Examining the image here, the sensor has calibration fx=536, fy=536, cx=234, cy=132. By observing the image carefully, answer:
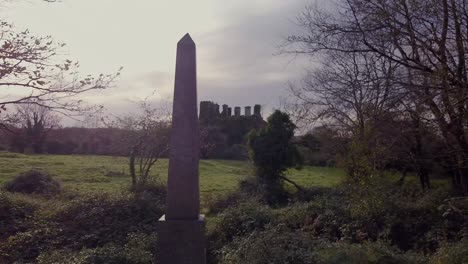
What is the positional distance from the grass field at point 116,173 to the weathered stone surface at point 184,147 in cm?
1139

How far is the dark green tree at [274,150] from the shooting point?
2045 cm

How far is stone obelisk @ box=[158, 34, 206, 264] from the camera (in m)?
7.03

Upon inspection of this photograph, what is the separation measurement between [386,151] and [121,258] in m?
7.27

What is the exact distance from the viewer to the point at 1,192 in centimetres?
1562

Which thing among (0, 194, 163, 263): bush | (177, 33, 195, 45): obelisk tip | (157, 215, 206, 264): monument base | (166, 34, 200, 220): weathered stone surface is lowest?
(0, 194, 163, 263): bush

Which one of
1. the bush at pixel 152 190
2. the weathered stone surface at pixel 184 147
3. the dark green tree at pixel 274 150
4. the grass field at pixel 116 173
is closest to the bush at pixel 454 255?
the weathered stone surface at pixel 184 147

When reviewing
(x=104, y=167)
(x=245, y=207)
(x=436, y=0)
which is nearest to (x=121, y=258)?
(x=245, y=207)

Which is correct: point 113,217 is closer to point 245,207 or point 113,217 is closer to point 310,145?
point 245,207

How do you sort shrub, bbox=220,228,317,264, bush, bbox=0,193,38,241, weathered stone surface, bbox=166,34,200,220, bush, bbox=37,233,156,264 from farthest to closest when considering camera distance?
bush, bbox=0,193,38,241 < bush, bbox=37,233,156,264 < shrub, bbox=220,228,317,264 < weathered stone surface, bbox=166,34,200,220

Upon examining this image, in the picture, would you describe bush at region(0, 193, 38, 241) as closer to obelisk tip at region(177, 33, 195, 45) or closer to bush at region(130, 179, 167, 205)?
bush at region(130, 179, 167, 205)

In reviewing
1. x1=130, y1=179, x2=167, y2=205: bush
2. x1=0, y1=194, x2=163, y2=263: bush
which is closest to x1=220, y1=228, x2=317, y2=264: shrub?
x1=0, y1=194, x2=163, y2=263: bush

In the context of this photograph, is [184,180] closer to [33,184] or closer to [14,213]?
[14,213]

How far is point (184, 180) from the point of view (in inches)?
285

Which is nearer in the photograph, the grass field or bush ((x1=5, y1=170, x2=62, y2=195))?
bush ((x1=5, y1=170, x2=62, y2=195))
